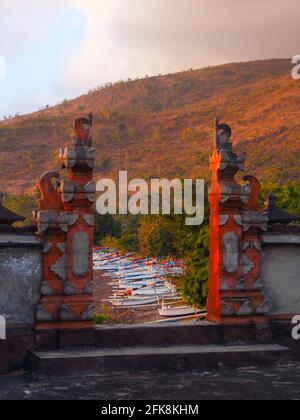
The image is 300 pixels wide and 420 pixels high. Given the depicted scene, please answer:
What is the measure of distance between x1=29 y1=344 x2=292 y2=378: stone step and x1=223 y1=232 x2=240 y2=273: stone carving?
1365 millimetres

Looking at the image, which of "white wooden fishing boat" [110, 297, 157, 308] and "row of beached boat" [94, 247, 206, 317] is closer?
Result: "white wooden fishing boat" [110, 297, 157, 308]

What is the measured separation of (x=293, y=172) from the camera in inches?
2264

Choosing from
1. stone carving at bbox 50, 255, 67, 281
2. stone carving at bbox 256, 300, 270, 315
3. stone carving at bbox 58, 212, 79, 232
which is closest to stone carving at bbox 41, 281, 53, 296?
stone carving at bbox 50, 255, 67, 281

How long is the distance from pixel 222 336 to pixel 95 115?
8922cm

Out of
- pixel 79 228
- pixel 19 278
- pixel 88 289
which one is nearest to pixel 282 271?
pixel 88 289

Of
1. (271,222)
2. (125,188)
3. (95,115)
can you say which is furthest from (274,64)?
(271,222)

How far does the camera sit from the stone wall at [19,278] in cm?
1004

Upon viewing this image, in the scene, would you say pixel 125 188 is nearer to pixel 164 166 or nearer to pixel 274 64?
pixel 164 166

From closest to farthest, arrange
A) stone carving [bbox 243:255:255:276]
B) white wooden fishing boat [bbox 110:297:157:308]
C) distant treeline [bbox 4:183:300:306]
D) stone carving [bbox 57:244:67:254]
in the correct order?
1. stone carving [bbox 57:244:67:254]
2. stone carving [bbox 243:255:255:276]
3. distant treeline [bbox 4:183:300:306]
4. white wooden fishing boat [bbox 110:297:157:308]

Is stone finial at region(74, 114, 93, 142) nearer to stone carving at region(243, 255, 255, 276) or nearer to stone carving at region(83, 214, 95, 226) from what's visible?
stone carving at region(83, 214, 95, 226)

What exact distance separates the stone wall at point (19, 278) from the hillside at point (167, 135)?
47.0 metres

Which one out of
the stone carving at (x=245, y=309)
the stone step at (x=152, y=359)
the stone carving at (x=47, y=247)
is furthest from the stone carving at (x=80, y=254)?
the stone carving at (x=245, y=309)

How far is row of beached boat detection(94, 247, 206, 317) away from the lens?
3109 centimetres

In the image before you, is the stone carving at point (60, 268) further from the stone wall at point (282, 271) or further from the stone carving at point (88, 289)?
the stone wall at point (282, 271)
